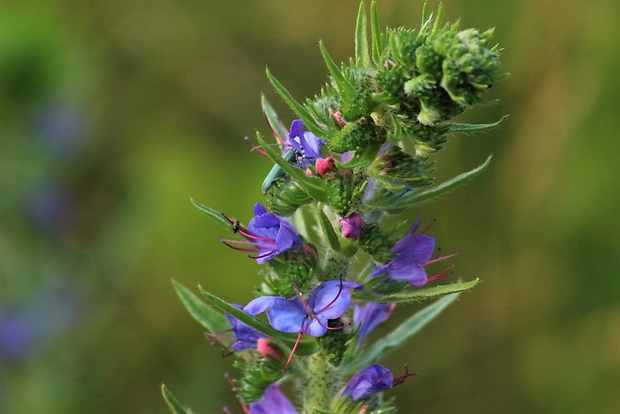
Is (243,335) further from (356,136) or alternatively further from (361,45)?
(361,45)

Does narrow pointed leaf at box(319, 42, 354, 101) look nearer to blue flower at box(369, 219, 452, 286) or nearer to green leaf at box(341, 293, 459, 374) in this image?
blue flower at box(369, 219, 452, 286)

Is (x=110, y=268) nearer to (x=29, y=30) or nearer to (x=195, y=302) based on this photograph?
(x=29, y=30)

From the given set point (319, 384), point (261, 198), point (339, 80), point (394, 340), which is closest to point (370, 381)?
point (319, 384)

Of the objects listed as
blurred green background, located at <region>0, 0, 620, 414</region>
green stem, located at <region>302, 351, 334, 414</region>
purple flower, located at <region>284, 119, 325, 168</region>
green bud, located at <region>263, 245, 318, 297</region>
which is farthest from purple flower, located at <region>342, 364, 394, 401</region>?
blurred green background, located at <region>0, 0, 620, 414</region>

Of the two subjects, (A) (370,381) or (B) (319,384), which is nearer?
(A) (370,381)

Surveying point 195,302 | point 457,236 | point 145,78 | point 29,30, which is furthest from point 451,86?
point 145,78
